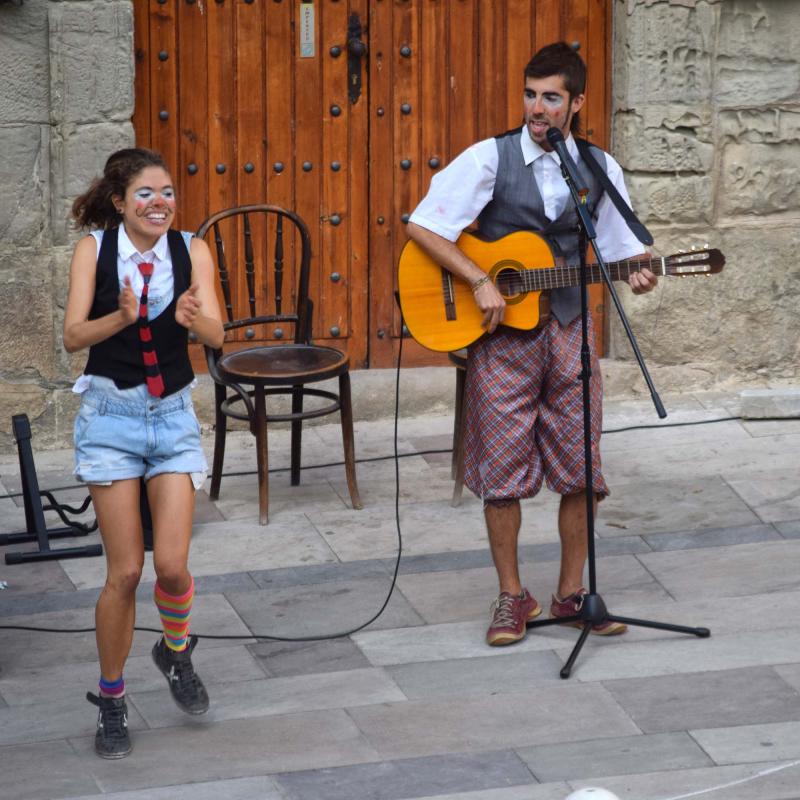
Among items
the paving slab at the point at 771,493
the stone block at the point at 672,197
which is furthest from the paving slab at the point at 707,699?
the stone block at the point at 672,197

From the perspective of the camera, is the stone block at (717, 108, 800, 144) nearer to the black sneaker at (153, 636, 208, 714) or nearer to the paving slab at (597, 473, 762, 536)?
the paving slab at (597, 473, 762, 536)

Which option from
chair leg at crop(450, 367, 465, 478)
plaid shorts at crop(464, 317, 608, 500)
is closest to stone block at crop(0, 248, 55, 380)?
chair leg at crop(450, 367, 465, 478)

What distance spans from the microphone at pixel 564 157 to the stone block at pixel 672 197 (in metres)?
2.84

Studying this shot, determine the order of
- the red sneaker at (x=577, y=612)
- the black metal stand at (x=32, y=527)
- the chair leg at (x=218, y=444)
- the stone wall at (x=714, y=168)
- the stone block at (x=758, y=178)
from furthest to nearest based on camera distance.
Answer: the stone block at (x=758, y=178) < the stone wall at (x=714, y=168) < the chair leg at (x=218, y=444) < the black metal stand at (x=32, y=527) < the red sneaker at (x=577, y=612)

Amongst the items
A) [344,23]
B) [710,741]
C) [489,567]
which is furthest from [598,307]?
[710,741]

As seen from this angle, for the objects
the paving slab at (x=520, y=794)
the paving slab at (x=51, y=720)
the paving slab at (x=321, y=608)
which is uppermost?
the paving slab at (x=321, y=608)

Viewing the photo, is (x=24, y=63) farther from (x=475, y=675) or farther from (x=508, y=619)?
(x=475, y=675)

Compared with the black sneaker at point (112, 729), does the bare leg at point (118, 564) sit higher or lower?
higher

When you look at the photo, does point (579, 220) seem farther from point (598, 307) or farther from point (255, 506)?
point (598, 307)

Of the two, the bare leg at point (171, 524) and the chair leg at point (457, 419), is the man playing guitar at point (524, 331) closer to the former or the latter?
the bare leg at point (171, 524)

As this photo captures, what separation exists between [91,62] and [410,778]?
3778mm

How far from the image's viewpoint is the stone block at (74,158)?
713 centimetres

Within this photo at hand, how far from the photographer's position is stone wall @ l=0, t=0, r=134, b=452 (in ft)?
23.1

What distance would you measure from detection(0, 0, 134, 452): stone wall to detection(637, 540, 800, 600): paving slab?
277 centimetres
